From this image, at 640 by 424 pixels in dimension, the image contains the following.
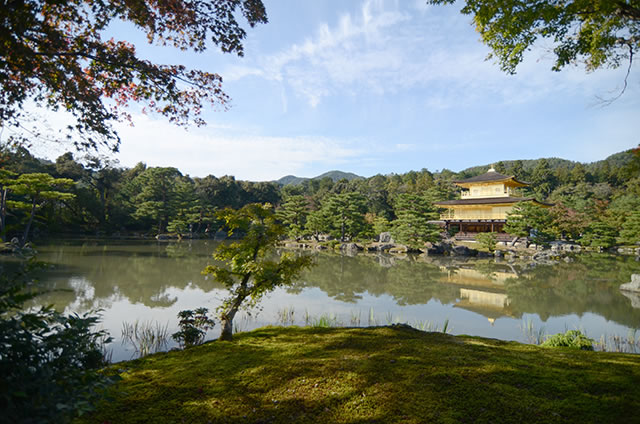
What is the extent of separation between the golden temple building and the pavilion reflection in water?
10121 mm

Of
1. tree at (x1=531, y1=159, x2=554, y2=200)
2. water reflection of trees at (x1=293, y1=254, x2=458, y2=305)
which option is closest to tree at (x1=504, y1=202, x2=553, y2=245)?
water reflection of trees at (x1=293, y1=254, x2=458, y2=305)

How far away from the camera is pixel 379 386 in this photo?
2088 millimetres

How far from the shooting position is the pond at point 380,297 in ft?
18.7

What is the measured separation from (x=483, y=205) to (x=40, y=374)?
2556 centimetres

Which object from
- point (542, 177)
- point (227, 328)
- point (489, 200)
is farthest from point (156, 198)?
point (542, 177)

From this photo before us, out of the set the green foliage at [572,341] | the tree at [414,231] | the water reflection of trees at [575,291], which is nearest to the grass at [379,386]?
the green foliage at [572,341]

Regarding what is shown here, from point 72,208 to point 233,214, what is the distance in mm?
23800

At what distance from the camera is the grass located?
181cm

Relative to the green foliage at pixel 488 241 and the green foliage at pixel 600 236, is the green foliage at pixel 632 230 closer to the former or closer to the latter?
the green foliage at pixel 600 236

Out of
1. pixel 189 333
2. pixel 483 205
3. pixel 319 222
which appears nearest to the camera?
pixel 189 333

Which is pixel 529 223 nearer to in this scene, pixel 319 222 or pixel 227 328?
pixel 319 222

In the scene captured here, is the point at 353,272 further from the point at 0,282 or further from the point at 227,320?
the point at 0,282

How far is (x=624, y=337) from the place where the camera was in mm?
5168

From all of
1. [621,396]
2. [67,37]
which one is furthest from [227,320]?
[621,396]
